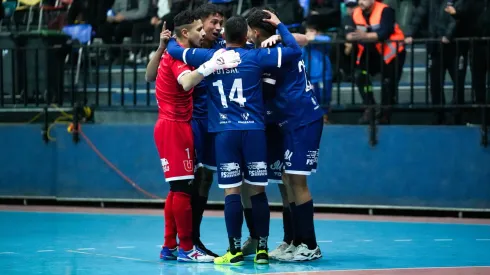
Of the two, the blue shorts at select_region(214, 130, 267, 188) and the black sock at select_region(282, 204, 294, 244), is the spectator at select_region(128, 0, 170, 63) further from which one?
the blue shorts at select_region(214, 130, 267, 188)

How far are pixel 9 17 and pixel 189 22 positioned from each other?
9.78 meters

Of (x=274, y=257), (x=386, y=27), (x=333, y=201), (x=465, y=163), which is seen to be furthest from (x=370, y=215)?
(x=274, y=257)

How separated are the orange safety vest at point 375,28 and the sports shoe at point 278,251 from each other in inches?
186

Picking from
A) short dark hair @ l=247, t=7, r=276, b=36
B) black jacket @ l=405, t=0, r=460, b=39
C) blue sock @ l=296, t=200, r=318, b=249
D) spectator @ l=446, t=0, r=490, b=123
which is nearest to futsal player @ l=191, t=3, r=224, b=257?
short dark hair @ l=247, t=7, r=276, b=36

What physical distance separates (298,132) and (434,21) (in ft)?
17.9

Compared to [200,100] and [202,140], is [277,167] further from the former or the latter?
[200,100]

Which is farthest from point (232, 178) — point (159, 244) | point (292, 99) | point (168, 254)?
point (159, 244)

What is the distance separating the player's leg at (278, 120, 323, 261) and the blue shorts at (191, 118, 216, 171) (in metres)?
0.82

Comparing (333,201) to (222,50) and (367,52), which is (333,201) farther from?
(222,50)

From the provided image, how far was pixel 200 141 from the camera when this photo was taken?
11.0m

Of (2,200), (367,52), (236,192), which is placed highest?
(367,52)

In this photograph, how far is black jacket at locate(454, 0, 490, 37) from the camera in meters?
14.9

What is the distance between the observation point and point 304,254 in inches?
421

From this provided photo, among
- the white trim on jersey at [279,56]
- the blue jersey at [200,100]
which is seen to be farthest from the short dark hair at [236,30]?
the blue jersey at [200,100]
